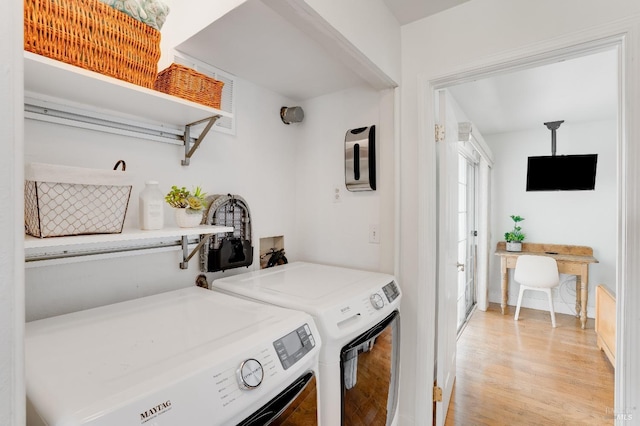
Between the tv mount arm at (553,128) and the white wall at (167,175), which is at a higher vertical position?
the tv mount arm at (553,128)

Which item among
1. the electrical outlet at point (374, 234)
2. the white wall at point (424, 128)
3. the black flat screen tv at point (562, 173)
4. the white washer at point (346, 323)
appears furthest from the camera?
the black flat screen tv at point (562, 173)

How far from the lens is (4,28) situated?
0.40 m

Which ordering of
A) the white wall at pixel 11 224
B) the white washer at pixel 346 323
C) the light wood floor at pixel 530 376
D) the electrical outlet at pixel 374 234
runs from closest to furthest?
the white wall at pixel 11 224, the white washer at pixel 346 323, the electrical outlet at pixel 374 234, the light wood floor at pixel 530 376

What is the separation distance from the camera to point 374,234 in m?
1.89

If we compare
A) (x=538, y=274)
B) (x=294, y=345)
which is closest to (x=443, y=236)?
(x=294, y=345)

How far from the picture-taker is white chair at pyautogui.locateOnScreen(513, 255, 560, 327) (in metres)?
3.72

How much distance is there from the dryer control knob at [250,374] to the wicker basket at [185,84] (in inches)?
39.7

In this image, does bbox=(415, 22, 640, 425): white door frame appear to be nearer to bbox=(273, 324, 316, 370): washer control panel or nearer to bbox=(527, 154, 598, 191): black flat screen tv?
bbox=(273, 324, 316, 370): washer control panel

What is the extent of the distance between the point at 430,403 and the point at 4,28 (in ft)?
6.99

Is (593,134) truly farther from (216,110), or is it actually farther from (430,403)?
(216,110)

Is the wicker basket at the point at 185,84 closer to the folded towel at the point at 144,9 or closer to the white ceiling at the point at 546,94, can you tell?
the folded towel at the point at 144,9

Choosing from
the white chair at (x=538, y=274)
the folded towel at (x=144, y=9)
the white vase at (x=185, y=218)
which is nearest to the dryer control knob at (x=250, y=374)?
the white vase at (x=185, y=218)

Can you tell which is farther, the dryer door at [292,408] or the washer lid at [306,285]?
the washer lid at [306,285]

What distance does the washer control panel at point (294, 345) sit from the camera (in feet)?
2.89
